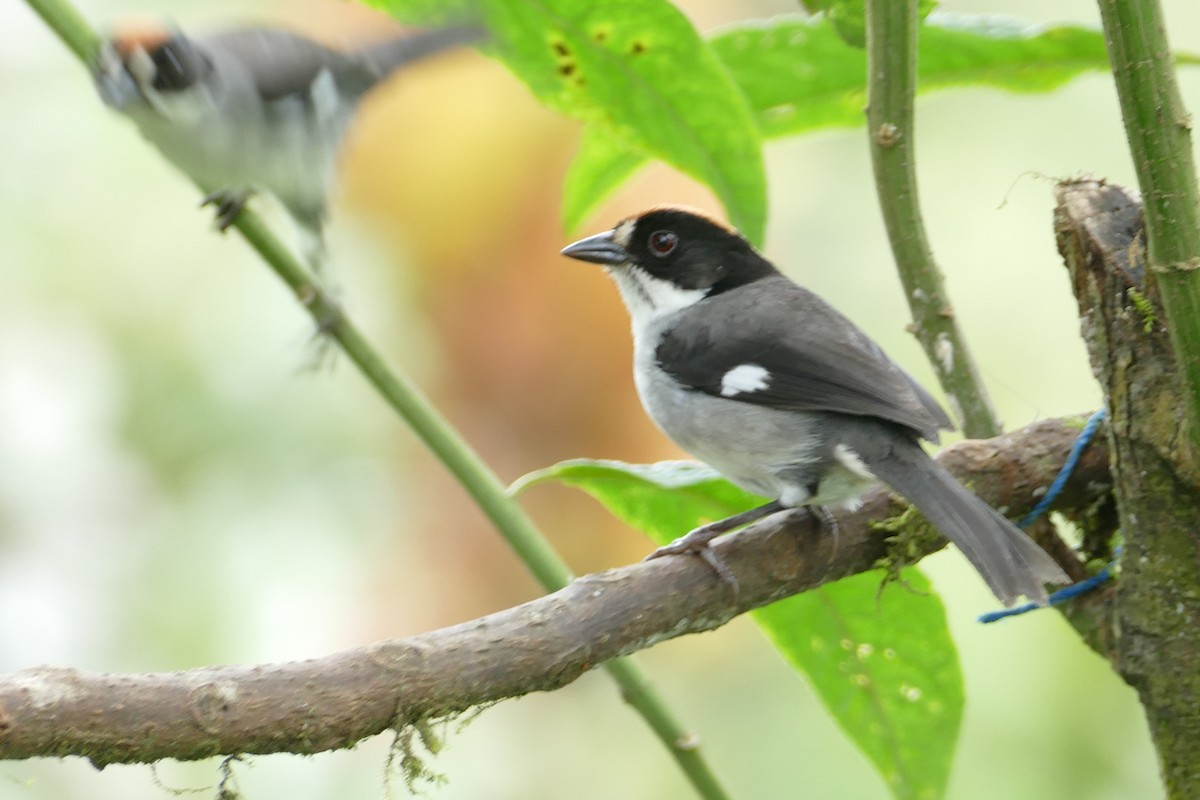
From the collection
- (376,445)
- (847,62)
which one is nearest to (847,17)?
(847,62)

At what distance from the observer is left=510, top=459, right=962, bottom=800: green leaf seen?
2.10 m

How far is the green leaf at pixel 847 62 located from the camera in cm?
220

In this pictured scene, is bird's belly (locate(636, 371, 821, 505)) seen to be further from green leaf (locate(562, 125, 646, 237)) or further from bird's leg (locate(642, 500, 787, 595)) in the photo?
green leaf (locate(562, 125, 646, 237))

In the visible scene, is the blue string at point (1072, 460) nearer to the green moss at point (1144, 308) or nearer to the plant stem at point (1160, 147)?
the green moss at point (1144, 308)

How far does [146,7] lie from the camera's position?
4.57 metres

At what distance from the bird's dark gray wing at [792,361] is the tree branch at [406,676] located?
302 mm

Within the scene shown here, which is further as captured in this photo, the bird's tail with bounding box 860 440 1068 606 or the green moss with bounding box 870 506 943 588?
the green moss with bounding box 870 506 943 588

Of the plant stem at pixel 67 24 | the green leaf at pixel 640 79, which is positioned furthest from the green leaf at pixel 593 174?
the plant stem at pixel 67 24

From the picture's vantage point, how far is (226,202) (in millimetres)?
2336

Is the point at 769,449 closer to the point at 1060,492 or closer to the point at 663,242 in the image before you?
the point at 1060,492

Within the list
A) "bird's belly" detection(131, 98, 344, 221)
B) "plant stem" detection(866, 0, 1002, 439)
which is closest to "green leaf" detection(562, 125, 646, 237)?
"plant stem" detection(866, 0, 1002, 439)

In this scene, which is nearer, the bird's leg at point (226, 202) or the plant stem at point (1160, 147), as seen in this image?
the plant stem at point (1160, 147)

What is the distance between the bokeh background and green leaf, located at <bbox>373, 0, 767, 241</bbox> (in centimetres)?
128

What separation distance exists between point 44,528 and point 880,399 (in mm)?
2628
